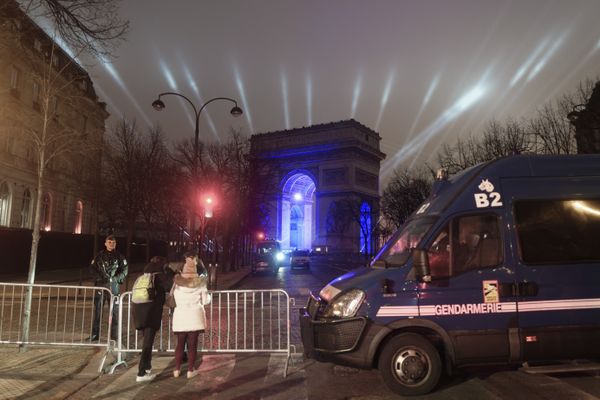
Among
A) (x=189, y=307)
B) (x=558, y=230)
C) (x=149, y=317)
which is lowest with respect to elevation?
(x=149, y=317)

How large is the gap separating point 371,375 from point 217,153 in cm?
3032

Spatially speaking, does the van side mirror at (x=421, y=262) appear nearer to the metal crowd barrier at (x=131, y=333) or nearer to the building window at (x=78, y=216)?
the metal crowd barrier at (x=131, y=333)

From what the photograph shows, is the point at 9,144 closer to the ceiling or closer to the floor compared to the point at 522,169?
closer to the ceiling

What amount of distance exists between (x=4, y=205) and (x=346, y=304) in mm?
36562

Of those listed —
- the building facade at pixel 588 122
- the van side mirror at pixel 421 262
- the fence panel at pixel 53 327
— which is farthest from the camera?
the building facade at pixel 588 122

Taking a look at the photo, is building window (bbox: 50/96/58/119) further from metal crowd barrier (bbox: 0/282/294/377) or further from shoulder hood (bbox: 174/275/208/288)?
shoulder hood (bbox: 174/275/208/288)

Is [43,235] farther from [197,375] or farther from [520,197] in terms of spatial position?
[520,197]

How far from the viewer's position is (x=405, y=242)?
21.2ft

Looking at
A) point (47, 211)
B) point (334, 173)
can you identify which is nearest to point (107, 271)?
point (47, 211)

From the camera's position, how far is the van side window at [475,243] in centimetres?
586

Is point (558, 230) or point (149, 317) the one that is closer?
point (558, 230)

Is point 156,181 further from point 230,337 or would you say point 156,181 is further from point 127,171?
point 230,337

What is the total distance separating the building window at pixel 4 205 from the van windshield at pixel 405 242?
35.7m

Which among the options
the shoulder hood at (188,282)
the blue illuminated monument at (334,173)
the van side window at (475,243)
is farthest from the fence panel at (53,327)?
the blue illuminated monument at (334,173)
